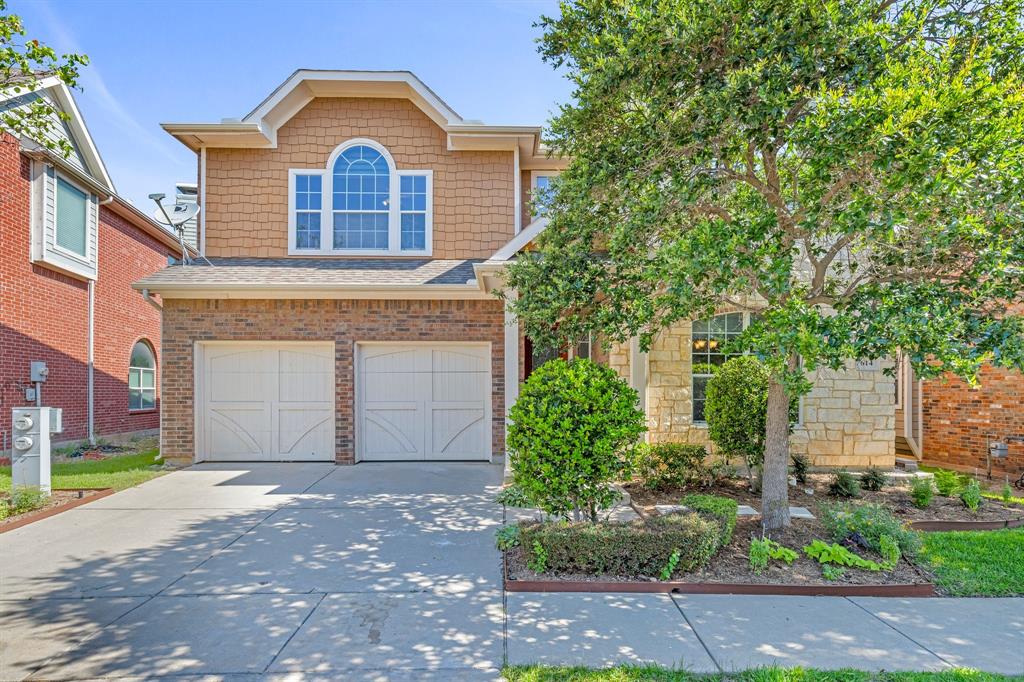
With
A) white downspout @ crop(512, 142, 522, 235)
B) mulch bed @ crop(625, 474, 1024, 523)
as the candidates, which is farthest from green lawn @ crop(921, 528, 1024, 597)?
white downspout @ crop(512, 142, 522, 235)

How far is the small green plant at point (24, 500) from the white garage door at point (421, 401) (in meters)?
4.56

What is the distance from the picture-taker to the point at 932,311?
154 inches

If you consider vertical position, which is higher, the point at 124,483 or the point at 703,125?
the point at 703,125

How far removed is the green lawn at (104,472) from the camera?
7918 millimetres

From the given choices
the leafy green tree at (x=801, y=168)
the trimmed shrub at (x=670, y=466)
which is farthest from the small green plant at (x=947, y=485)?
the leafy green tree at (x=801, y=168)

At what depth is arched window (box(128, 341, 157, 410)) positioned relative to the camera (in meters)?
Answer: 14.1

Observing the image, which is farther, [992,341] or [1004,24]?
[1004,24]

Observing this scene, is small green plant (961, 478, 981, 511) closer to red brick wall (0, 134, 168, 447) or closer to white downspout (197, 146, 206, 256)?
white downspout (197, 146, 206, 256)

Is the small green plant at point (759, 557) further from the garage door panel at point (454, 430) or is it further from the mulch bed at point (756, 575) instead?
the garage door panel at point (454, 430)

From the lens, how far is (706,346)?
9.04 metres

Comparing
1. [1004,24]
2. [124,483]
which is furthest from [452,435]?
[1004,24]

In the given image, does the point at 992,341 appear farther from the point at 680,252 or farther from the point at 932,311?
the point at 680,252

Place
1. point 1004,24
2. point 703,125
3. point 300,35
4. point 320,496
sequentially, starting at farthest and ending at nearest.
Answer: point 300,35
point 320,496
point 703,125
point 1004,24

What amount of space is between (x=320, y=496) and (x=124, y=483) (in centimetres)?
322
